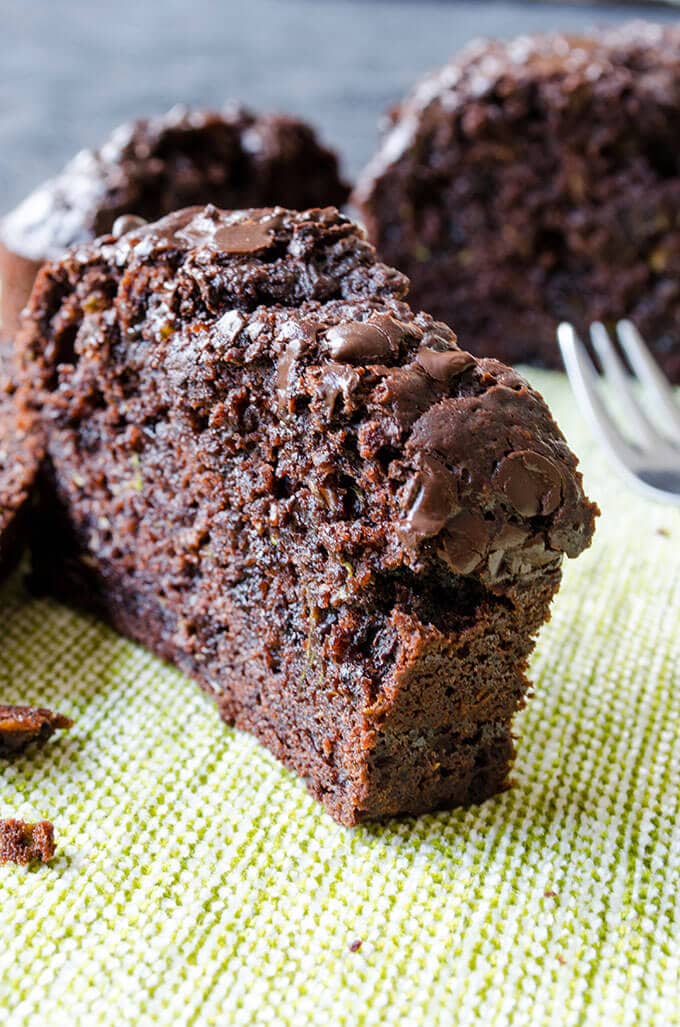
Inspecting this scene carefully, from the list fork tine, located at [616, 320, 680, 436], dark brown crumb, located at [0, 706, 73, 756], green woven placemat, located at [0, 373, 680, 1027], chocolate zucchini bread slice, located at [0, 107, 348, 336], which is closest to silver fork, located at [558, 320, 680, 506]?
fork tine, located at [616, 320, 680, 436]

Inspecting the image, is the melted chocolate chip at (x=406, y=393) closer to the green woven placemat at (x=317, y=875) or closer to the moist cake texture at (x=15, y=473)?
the green woven placemat at (x=317, y=875)

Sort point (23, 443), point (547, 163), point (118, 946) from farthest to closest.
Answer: point (547, 163)
point (23, 443)
point (118, 946)

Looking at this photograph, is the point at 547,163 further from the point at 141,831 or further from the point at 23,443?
the point at 141,831

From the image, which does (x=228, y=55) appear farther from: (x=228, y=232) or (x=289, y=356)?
(x=289, y=356)

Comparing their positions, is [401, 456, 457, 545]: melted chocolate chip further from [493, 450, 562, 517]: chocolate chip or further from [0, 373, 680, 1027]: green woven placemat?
[0, 373, 680, 1027]: green woven placemat

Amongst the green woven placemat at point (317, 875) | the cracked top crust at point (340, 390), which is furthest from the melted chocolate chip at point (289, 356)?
the green woven placemat at point (317, 875)

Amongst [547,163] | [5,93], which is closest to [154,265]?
[547,163]
